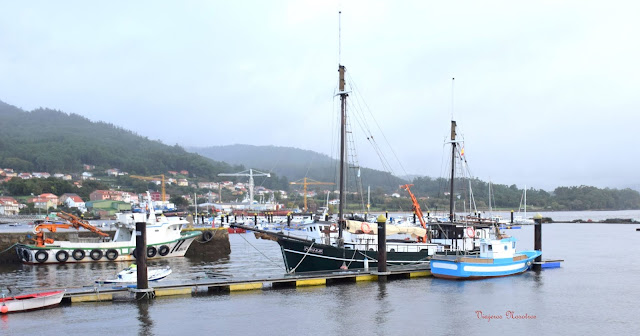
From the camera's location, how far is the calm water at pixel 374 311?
2345 centimetres

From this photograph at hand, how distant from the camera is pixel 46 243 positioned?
154 ft

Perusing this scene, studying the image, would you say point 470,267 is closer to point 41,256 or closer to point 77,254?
point 77,254

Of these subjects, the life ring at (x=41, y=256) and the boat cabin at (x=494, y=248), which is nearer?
the boat cabin at (x=494, y=248)

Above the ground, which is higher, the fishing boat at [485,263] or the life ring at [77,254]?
the fishing boat at [485,263]

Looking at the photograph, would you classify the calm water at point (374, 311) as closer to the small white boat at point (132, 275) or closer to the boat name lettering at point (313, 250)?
the boat name lettering at point (313, 250)

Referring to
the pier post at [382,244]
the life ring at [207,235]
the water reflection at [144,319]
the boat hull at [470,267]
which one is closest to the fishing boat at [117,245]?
the life ring at [207,235]

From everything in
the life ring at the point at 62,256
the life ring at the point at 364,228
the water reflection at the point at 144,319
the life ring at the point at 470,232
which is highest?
the life ring at the point at 364,228

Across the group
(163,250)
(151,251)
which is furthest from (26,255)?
(163,250)

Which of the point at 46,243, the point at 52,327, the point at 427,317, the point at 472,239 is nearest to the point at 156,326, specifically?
the point at 52,327

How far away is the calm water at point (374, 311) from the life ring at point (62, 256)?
833 centimetres

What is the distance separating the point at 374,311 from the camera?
26484 mm

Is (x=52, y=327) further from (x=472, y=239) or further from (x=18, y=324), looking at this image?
(x=472, y=239)

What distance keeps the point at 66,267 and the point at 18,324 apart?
887 inches

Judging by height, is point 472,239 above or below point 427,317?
above
